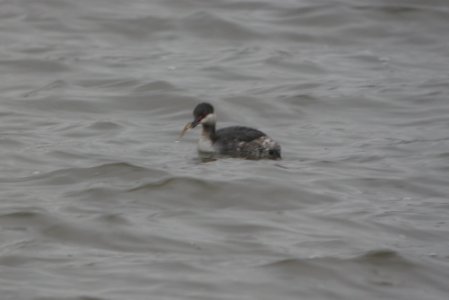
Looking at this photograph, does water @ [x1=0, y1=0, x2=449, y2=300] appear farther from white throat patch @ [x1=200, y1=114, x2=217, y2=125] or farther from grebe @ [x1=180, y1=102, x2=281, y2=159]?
white throat patch @ [x1=200, y1=114, x2=217, y2=125]

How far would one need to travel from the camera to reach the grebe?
1256 cm

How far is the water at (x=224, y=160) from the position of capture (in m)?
9.32

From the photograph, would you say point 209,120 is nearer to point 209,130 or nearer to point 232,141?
point 209,130

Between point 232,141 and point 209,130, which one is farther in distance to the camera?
point 209,130

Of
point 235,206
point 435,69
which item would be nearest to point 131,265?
point 235,206

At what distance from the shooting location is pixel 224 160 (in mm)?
12828

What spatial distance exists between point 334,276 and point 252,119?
215 inches

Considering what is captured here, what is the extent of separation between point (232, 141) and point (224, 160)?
0.67 ft

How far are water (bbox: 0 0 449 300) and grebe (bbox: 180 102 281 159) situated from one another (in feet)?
0.49

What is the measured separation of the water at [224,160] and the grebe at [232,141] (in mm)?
150

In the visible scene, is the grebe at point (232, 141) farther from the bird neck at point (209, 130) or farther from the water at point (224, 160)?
the water at point (224, 160)

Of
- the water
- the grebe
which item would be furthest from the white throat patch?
the water

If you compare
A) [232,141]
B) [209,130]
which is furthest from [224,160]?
[209,130]

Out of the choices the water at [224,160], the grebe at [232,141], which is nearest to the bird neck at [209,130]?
the grebe at [232,141]
